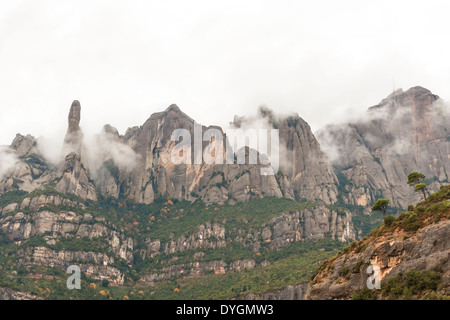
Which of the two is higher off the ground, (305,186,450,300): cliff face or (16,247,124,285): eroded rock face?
(16,247,124,285): eroded rock face

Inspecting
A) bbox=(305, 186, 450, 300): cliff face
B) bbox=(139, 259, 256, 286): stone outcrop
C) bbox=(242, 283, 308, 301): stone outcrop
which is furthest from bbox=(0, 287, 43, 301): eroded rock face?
bbox=(305, 186, 450, 300): cliff face

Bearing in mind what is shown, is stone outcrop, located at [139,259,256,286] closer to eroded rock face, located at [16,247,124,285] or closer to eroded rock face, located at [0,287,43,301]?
eroded rock face, located at [16,247,124,285]

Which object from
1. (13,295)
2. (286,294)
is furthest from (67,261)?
(286,294)

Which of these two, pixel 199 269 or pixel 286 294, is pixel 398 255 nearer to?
pixel 286 294

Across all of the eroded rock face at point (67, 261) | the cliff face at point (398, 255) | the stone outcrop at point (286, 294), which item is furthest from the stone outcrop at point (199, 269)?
the cliff face at point (398, 255)

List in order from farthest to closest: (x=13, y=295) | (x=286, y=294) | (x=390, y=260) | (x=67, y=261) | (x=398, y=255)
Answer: (x=67, y=261), (x=13, y=295), (x=286, y=294), (x=390, y=260), (x=398, y=255)

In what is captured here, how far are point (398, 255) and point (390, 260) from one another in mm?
1555

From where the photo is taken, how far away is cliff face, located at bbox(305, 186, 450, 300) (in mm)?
69688

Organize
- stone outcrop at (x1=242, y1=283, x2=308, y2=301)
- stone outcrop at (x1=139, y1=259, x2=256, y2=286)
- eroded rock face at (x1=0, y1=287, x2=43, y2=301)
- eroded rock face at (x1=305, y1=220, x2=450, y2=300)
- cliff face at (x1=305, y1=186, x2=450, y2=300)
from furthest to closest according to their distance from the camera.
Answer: stone outcrop at (x1=139, y1=259, x2=256, y2=286) < eroded rock face at (x1=0, y1=287, x2=43, y2=301) < stone outcrop at (x1=242, y1=283, x2=308, y2=301) < cliff face at (x1=305, y1=186, x2=450, y2=300) < eroded rock face at (x1=305, y1=220, x2=450, y2=300)

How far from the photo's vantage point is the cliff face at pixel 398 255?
69.7 metres

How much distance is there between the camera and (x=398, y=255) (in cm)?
7631

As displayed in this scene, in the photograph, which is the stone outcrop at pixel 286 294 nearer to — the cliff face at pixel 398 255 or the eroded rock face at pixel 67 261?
the cliff face at pixel 398 255

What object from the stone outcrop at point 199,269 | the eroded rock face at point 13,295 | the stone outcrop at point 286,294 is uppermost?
the stone outcrop at point 199,269
